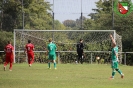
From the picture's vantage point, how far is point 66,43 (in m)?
45.1

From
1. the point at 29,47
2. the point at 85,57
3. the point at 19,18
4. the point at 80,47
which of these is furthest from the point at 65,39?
the point at 29,47

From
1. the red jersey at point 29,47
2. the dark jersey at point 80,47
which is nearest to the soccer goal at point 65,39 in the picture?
the dark jersey at point 80,47

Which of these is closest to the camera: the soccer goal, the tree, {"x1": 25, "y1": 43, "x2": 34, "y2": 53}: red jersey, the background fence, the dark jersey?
{"x1": 25, "y1": 43, "x2": 34, "y2": 53}: red jersey

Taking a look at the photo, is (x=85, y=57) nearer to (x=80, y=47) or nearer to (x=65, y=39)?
(x=65, y=39)

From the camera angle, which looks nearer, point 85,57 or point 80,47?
point 80,47

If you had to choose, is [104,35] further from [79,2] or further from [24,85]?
[24,85]

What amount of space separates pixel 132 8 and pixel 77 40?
834cm

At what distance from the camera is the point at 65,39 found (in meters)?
45.4

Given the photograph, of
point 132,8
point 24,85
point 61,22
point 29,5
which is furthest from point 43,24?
point 24,85

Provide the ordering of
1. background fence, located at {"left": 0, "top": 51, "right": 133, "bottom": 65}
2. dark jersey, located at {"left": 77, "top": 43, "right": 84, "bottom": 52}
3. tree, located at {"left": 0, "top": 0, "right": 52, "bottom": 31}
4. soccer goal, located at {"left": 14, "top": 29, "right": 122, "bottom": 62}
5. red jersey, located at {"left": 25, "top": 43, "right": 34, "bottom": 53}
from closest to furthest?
red jersey, located at {"left": 25, "top": 43, "right": 34, "bottom": 53} → dark jersey, located at {"left": 77, "top": 43, "right": 84, "bottom": 52} → soccer goal, located at {"left": 14, "top": 29, "right": 122, "bottom": 62} → background fence, located at {"left": 0, "top": 51, "right": 133, "bottom": 65} → tree, located at {"left": 0, "top": 0, "right": 52, "bottom": 31}

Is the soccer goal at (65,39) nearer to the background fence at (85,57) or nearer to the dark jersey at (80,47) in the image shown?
the background fence at (85,57)

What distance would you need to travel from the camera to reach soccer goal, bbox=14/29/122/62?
143ft

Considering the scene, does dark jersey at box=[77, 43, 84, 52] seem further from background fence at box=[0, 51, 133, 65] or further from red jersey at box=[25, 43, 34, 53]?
red jersey at box=[25, 43, 34, 53]

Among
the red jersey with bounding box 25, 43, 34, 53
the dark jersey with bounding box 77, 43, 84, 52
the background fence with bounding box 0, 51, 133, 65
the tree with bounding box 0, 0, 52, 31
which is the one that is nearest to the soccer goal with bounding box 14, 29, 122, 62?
the background fence with bounding box 0, 51, 133, 65
